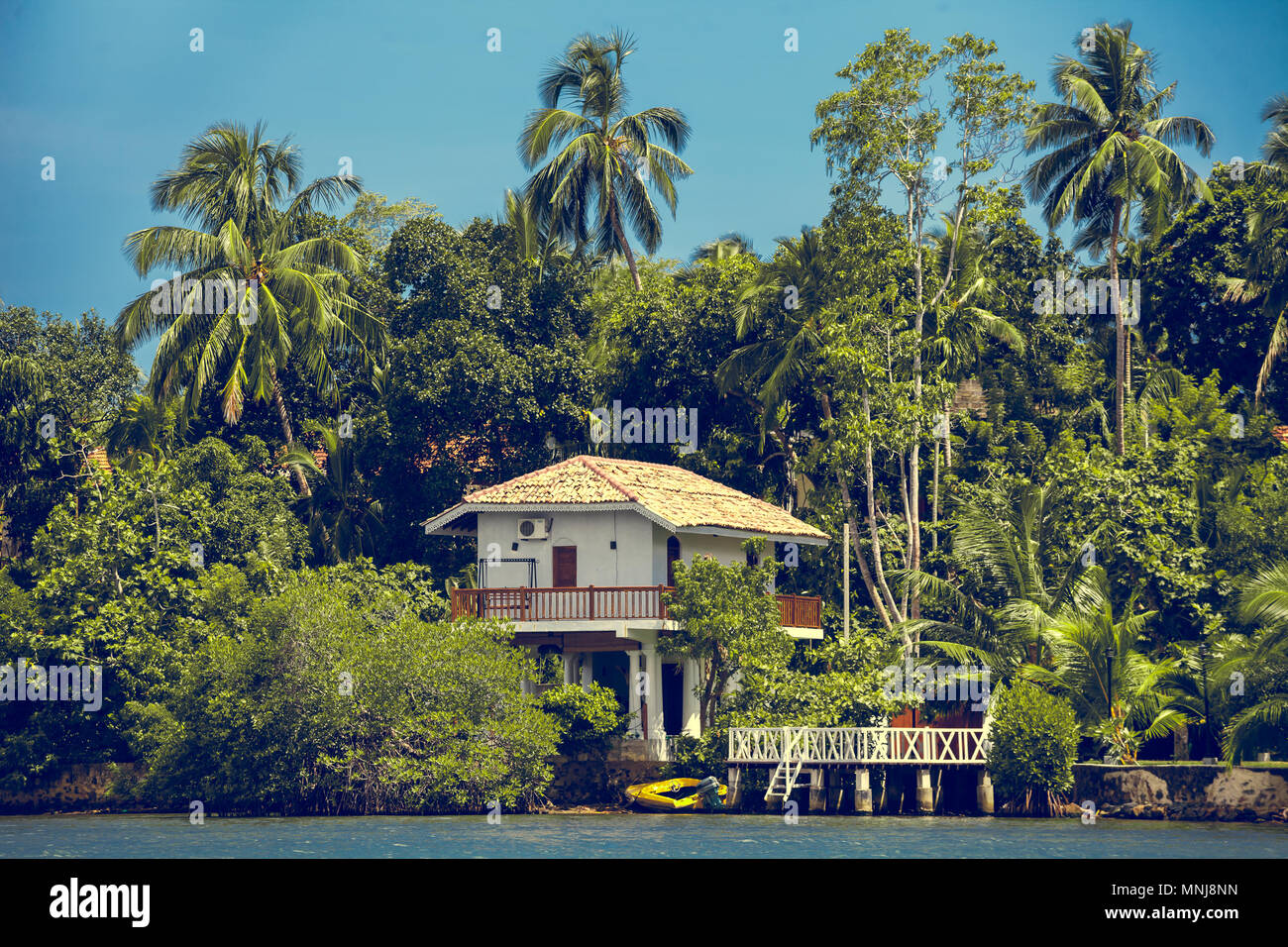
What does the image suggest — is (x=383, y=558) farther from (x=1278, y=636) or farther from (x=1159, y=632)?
(x=1278, y=636)

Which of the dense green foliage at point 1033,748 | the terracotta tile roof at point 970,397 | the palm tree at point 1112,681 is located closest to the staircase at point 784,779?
the dense green foliage at point 1033,748

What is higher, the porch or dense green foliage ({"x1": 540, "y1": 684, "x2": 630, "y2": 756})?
the porch

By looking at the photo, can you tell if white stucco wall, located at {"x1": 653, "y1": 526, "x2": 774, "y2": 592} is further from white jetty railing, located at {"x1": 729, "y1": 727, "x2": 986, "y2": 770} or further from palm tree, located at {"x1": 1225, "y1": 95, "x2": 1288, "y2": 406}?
palm tree, located at {"x1": 1225, "y1": 95, "x2": 1288, "y2": 406}

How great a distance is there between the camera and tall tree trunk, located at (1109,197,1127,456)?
154 ft

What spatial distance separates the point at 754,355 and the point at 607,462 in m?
6.28

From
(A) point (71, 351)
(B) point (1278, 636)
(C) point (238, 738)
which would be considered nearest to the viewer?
(B) point (1278, 636)

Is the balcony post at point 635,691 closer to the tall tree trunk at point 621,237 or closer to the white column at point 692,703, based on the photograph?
the white column at point 692,703

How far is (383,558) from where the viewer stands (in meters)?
49.2

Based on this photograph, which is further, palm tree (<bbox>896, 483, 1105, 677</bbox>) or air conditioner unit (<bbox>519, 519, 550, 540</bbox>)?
air conditioner unit (<bbox>519, 519, 550, 540</bbox>)

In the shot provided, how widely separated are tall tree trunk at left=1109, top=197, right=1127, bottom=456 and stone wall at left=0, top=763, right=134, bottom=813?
27.3 m

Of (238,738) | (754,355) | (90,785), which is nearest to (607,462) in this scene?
(754,355)

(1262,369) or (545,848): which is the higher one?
(1262,369)

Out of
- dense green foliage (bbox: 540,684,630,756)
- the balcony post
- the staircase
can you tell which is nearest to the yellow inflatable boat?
the staircase

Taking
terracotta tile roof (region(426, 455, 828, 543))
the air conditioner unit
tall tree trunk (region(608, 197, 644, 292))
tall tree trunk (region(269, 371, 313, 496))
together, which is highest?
tall tree trunk (region(608, 197, 644, 292))
